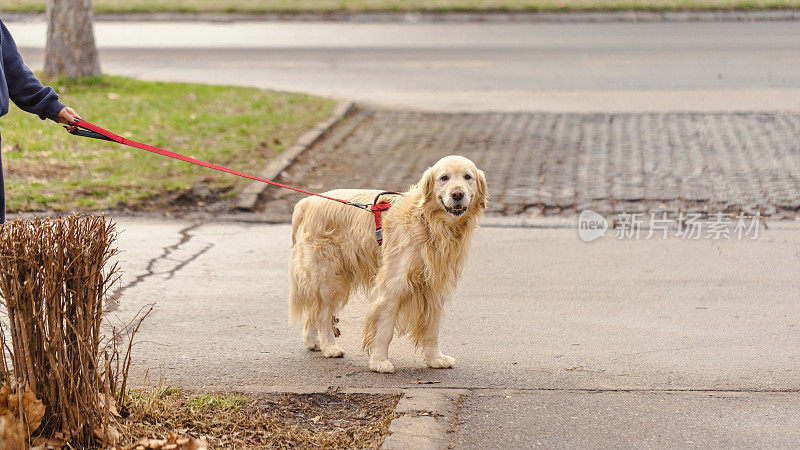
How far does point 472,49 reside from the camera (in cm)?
1769

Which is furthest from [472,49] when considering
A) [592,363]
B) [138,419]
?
[138,419]

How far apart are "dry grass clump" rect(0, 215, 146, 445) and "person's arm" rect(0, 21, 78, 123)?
3.99 feet

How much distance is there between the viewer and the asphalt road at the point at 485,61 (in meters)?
13.8

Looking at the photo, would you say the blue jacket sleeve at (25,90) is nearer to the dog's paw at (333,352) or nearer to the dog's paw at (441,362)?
the dog's paw at (333,352)

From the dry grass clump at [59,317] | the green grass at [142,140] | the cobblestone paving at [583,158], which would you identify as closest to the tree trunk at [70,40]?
the green grass at [142,140]

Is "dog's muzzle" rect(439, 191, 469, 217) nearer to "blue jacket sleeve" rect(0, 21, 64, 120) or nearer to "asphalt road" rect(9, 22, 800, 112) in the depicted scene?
"blue jacket sleeve" rect(0, 21, 64, 120)

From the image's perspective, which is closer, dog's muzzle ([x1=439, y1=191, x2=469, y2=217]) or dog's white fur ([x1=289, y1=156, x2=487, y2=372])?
dog's muzzle ([x1=439, y1=191, x2=469, y2=217])

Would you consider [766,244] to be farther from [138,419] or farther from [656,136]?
[138,419]

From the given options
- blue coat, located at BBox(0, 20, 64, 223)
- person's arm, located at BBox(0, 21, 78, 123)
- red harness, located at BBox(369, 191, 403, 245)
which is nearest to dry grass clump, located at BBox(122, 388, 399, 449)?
red harness, located at BBox(369, 191, 403, 245)

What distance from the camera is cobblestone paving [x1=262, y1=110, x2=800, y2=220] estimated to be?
30.7 ft

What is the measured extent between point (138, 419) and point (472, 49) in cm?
1407

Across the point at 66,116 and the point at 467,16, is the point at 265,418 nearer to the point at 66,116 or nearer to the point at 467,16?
the point at 66,116

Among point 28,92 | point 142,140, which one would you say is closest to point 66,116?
point 28,92

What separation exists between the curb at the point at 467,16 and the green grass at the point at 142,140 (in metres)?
7.72
